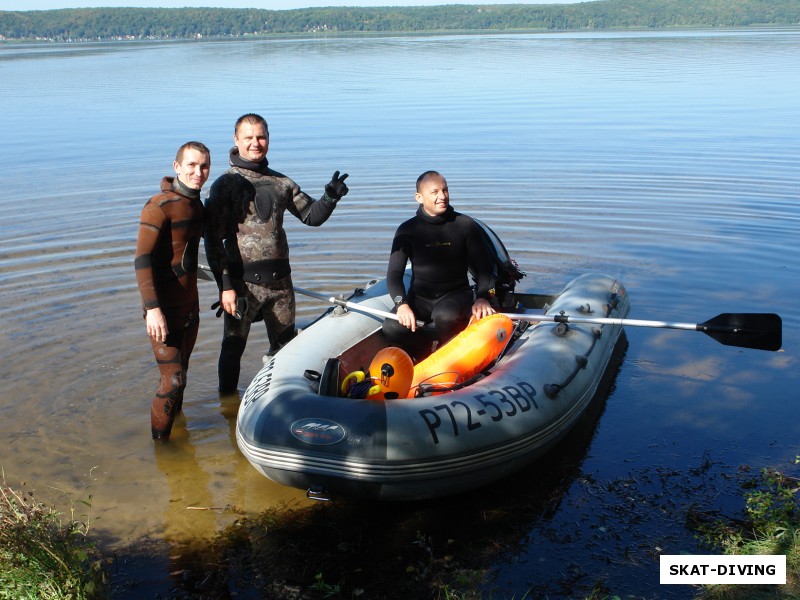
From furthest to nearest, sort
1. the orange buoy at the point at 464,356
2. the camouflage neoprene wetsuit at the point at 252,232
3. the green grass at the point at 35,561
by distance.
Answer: the camouflage neoprene wetsuit at the point at 252,232
the orange buoy at the point at 464,356
the green grass at the point at 35,561

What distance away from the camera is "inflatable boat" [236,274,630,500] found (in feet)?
14.2

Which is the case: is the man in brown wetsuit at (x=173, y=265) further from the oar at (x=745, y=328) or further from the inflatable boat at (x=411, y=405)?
the oar at (x=745, y=328)

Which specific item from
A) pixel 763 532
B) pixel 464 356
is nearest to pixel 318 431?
pixel 464 356

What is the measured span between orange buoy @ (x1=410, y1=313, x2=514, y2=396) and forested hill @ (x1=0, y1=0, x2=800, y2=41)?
311 feet

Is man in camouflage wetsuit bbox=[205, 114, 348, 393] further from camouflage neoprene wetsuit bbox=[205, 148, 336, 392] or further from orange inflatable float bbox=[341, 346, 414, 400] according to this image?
orange inflatable float bbox=[341, 346, 414, 400]

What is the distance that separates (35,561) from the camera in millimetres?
3369

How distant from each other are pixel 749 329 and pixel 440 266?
1.98 meters

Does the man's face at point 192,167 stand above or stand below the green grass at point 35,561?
above

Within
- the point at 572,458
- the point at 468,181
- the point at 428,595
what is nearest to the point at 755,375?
the point at 572,458

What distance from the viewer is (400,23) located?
106000 mm

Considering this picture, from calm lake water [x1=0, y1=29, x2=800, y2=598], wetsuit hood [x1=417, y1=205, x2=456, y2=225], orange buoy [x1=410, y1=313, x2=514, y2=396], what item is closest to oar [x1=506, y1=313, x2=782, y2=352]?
calm lake water [x1=0, y1=29, x2=800, y2=598]

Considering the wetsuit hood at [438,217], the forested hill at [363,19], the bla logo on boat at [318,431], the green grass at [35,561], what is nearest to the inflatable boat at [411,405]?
the bla logo on boat at [318,431]

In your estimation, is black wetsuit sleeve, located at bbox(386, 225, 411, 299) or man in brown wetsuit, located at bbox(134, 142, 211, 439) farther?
black wetsuit sleeve, located at bbox(386, 225, 411, 299)

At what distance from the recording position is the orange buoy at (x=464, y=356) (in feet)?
17.0
